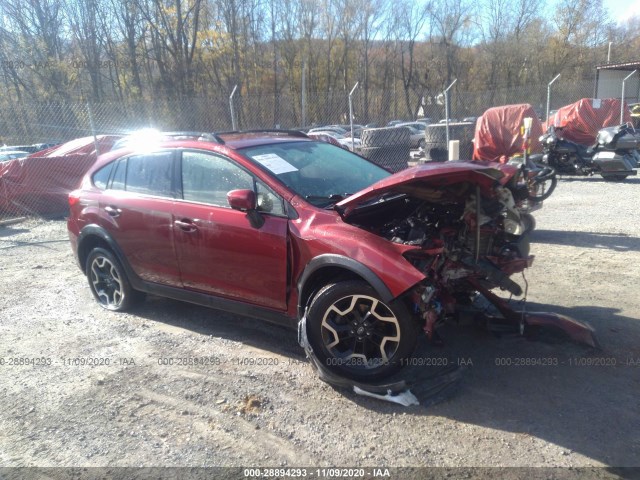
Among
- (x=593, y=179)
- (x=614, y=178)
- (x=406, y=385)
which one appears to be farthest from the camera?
(x=593, y=179)

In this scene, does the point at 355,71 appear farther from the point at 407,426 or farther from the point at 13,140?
the point at 407,426

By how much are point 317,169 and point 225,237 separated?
Result: 99cm

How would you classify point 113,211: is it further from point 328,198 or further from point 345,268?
point 345,268

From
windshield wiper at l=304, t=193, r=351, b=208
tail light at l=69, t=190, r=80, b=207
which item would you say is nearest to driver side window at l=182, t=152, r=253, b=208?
windshield wiper at l=304, t=193, r=351, b=208

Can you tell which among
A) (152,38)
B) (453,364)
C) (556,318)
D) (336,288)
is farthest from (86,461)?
(152,38)

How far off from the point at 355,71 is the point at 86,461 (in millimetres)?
46987

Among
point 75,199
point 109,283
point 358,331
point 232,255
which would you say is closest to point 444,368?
point 358,331

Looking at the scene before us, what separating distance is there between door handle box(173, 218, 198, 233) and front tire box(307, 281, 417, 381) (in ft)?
4.36

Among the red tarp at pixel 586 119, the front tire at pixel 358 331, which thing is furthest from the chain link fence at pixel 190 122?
the front tire at pixel 358 331

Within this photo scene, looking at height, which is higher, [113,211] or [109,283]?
[113,211]

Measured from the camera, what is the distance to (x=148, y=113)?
18.5 m

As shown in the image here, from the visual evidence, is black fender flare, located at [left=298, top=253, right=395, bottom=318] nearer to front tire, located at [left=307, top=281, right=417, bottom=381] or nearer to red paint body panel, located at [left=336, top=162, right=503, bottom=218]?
front tire, located at [left=307, top=281, right=417, bottom=381]

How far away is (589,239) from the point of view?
7.11m

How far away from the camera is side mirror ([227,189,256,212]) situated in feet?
12.2
